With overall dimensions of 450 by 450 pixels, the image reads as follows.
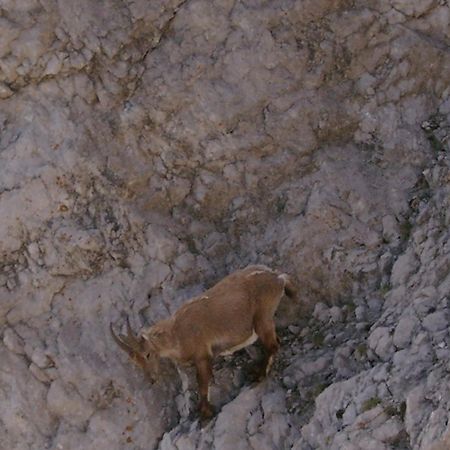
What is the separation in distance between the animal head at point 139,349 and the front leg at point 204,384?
45cm

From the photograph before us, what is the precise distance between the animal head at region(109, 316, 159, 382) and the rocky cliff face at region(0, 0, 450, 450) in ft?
0.78

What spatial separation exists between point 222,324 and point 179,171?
1662mm

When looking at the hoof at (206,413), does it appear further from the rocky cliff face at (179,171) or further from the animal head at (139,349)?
the animal head at (139,349)

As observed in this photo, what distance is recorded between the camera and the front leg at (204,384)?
752 cm

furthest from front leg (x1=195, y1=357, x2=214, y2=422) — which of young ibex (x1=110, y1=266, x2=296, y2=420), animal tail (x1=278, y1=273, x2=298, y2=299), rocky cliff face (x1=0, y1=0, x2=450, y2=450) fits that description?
animal tail (x1=278, y1=273, x2=298, y2=299)

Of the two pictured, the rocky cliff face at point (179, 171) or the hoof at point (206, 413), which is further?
the rocky cliff face at point (179, 171)

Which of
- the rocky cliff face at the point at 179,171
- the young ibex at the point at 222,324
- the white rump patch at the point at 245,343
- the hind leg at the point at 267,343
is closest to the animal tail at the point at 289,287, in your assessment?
the young ibex at the point at 222,324

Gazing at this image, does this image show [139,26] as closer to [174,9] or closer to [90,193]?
[174,9]

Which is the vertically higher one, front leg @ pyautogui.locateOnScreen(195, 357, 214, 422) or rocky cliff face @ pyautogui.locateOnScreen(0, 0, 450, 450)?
rocky cliff face @ pyautogui.locateOnScreen(0, 0, 450, 450)

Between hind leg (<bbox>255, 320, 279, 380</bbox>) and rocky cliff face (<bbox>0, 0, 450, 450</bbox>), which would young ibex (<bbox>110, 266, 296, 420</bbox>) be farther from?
rocky cliff face (<bbox>0, 0, 450, 450</bbox>)

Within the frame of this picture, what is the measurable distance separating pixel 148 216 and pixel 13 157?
1380mm

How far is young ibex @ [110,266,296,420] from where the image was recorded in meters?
7.59

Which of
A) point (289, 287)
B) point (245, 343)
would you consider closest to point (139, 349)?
point (245, 343)

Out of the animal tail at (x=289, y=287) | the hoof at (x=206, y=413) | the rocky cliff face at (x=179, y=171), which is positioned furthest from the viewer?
the rocky cliff face at (x=179, y=171)
